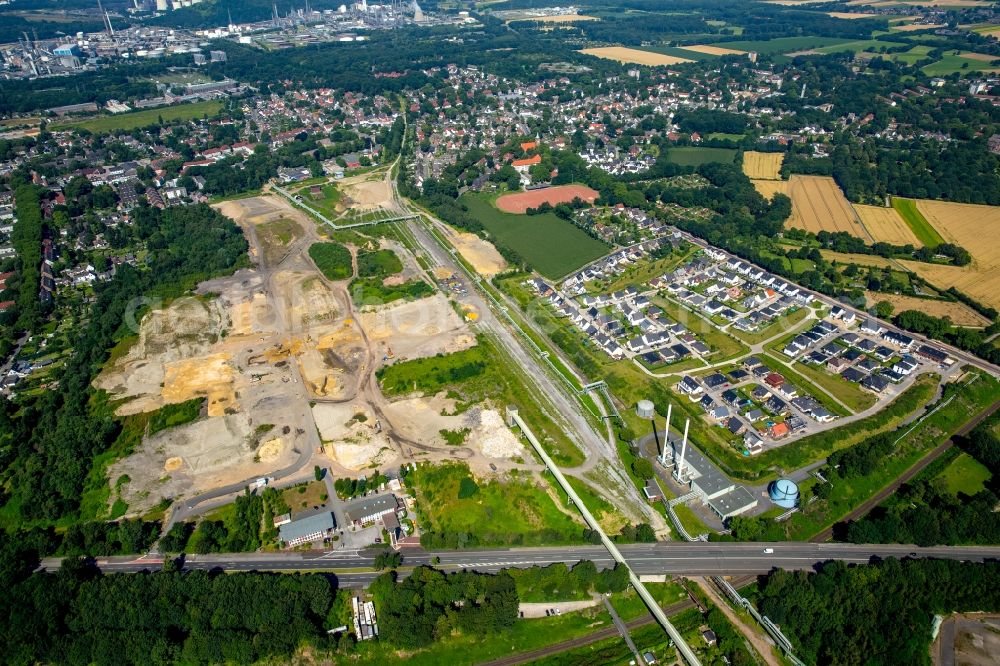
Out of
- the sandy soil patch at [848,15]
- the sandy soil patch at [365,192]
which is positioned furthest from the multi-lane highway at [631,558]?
the sandy soil patch at [848,15]

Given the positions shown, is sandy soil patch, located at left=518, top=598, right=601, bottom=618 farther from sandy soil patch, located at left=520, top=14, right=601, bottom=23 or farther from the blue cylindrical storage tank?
sandy soil patch, located at left=520, top=14, right=601, bottom=23

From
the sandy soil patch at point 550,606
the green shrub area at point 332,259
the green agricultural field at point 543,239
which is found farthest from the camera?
the green agricultural field at point 543,239

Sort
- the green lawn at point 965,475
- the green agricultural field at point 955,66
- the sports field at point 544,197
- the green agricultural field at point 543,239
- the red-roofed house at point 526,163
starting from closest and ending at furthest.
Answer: the green lawn at point 965,475 → the green agricultural field at point 543,239 → the sports field at point 544,197 → the red-roofed house at point 526,163 → the green agricultural field at point 955,66

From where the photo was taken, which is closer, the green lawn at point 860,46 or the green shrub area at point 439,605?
the green shrub area at point 439,605

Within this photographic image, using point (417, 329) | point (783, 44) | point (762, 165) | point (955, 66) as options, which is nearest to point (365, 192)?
point (417, 329)

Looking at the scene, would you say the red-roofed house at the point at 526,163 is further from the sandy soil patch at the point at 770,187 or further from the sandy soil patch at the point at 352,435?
the sandy soil patch at the point at 352,435

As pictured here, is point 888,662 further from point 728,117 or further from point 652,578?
point 728,117

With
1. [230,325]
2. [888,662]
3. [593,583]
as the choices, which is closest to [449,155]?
[230,325]
